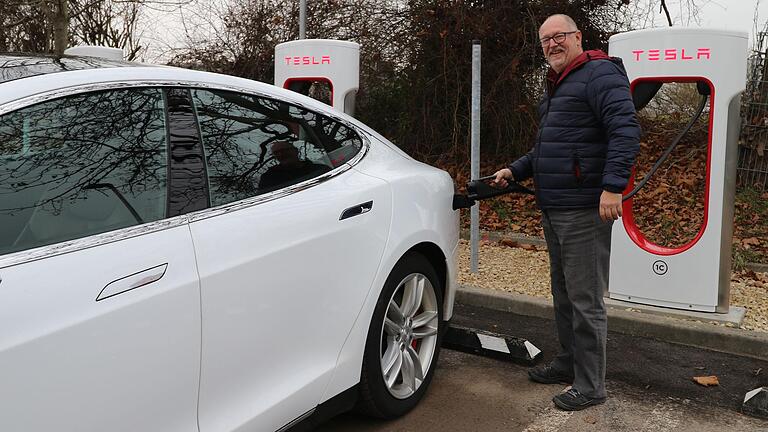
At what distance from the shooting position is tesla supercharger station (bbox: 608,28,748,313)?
4.94 m

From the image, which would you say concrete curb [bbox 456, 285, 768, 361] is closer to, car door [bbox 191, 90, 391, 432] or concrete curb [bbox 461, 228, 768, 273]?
concrete curb [bbox 461, 228, 768, 273]

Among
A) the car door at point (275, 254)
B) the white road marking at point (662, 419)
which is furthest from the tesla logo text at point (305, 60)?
the white road marking at point (662, 419)

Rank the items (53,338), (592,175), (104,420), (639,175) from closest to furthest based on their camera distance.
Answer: (53,338)
(104,420)
(592,175)
(639,175)

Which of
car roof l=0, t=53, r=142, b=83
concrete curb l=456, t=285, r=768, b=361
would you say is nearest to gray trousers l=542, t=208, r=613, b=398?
concrete curb l=456, t=285, r=768, b=361

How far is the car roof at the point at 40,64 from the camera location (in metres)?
2.24

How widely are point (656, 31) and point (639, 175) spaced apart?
17.8ft

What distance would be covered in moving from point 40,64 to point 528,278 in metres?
4.75

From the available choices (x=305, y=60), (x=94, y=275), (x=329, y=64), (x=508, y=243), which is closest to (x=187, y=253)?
(x=94, y=275)

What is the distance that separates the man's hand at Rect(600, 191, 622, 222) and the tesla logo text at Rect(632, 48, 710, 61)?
6.59 ft

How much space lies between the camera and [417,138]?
36.3ft

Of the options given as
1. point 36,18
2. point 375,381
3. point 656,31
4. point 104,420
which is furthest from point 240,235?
point 36,18

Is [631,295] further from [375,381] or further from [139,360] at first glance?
[139,360]

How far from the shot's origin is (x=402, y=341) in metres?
3.50

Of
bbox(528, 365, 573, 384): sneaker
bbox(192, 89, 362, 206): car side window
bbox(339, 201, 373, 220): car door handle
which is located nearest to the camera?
bbox(192, 89, 362, 206): car side window
